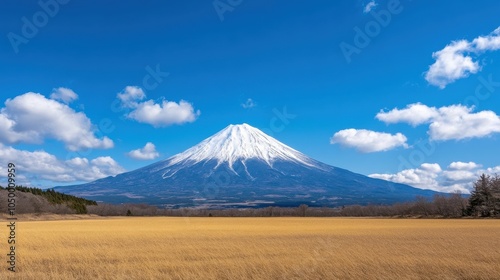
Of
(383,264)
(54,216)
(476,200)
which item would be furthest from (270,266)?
(54,216)

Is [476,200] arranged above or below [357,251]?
above

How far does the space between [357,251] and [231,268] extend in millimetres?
10784

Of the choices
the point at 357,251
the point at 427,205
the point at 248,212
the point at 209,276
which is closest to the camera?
the point at 209,276

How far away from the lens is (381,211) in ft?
443

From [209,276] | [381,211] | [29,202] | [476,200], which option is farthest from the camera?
[381,211]

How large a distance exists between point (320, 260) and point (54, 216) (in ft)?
365

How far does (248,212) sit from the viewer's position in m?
146

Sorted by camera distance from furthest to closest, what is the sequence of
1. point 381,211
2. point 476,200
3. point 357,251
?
point 381,211 < point 476,200 < point 357,251

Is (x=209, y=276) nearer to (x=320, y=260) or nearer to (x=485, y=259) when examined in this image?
(x=320, y=260)

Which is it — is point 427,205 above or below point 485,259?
above

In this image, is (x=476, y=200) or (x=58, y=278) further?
(x=476, y=200)

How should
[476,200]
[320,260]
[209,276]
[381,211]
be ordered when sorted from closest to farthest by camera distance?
1. [209,276]
2. [320,260]
3. [476,200]
4. [381,211]

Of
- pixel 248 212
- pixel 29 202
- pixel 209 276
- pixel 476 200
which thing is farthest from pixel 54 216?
pixel 209 276

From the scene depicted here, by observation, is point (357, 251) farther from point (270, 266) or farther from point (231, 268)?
point (231, 268)
